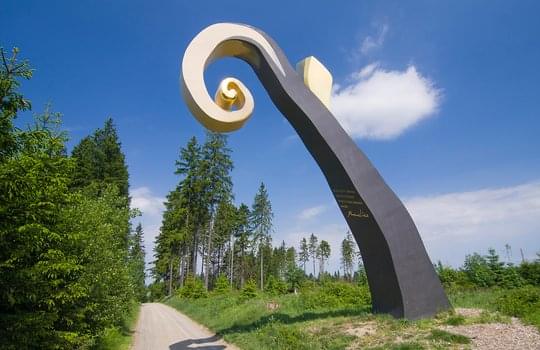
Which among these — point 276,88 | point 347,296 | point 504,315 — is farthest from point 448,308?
point 347,296

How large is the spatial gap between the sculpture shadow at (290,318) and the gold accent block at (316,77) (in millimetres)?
5437

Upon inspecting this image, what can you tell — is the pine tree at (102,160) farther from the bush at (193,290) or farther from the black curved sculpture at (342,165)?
the black curved sculpture at (342,165)

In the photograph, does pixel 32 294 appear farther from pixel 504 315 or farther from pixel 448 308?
pixel 504 315

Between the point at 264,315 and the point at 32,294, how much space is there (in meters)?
9.01

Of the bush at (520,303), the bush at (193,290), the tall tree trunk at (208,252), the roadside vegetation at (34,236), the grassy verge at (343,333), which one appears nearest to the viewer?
the roadside vegetation at (34,236)

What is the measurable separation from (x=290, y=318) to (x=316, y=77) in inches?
268

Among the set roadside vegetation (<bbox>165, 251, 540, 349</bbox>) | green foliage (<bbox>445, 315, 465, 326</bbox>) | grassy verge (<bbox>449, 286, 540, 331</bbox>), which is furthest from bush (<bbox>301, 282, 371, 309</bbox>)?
green foliage (<bbox>445, 315, 465, 326</bbox>)

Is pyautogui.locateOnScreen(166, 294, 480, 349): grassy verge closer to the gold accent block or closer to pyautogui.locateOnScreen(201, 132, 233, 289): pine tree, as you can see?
the gold accent block

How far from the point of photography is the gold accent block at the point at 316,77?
9914 mm

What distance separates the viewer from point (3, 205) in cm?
468

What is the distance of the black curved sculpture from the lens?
8.41 metres

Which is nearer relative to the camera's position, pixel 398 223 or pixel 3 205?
pixel 3 205

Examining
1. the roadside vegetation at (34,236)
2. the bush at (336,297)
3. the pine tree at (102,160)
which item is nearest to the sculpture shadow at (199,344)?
the roadside vegetation at (34,236)

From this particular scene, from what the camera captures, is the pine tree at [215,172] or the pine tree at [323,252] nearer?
the pine tree at [215,172]
